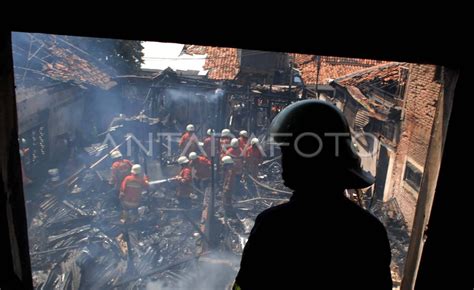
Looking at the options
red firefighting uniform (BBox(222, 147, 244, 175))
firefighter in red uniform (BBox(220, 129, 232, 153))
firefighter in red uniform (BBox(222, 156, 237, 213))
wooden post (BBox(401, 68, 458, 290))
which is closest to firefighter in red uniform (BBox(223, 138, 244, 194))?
red firefighting uniform (BBox(222, 147, 244, 175))

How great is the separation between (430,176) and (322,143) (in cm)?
80

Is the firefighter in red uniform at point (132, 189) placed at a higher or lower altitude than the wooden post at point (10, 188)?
lower

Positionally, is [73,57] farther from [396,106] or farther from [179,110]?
[396,106]

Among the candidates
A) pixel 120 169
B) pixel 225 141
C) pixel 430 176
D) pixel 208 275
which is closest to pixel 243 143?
pixel 225 141

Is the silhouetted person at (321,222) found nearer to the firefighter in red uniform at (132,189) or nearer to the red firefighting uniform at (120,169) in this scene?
the firefighter in red uniform at (132,189)

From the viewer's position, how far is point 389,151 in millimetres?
14109

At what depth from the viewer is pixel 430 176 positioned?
6.48 ft

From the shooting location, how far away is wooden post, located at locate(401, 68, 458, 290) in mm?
1805

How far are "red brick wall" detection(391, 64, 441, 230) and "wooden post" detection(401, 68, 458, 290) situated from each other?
34.1 ft

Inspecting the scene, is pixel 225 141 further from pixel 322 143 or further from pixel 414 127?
pixel 322 143

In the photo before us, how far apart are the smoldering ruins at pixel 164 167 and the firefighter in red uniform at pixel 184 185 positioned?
0.04 metres

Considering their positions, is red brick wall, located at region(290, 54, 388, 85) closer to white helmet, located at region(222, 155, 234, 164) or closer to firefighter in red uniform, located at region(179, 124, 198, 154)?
firefighter in red uniform, located at region(179, 124, 198, 154)

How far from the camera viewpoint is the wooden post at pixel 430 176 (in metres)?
1.80

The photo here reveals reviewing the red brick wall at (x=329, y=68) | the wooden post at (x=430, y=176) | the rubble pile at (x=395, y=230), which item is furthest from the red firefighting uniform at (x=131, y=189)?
the red brick wall at (x=329, y=68)
